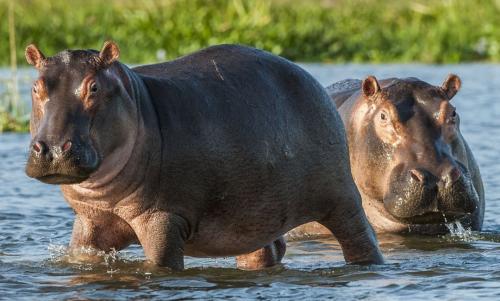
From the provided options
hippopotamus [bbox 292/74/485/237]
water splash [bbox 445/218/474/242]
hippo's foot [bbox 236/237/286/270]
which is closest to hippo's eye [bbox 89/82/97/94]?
hippo's foot [bbox 236/237/286/270]

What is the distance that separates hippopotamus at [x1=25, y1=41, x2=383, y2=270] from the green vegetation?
401 inches

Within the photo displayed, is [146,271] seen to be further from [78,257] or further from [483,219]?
[483,219]

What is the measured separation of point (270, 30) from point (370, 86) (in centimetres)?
1002

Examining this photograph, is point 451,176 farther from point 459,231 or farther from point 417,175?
point 459,231

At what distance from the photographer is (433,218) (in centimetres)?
775

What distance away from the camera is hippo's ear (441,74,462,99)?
315 inches

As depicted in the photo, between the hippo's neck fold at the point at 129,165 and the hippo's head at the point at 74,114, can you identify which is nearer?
the hippo's head at the point at 74,114

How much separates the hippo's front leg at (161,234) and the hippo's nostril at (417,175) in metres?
1.87

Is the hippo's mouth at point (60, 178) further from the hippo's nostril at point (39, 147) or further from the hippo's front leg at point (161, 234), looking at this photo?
the hippo's front leg at point (161, 234)

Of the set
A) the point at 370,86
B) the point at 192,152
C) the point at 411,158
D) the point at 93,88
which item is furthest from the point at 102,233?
the point at 370,86

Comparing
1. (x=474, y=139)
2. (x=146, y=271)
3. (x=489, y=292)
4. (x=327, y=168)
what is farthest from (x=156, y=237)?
(x=474, y=139)

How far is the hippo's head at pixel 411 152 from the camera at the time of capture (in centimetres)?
748

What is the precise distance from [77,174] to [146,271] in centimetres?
82

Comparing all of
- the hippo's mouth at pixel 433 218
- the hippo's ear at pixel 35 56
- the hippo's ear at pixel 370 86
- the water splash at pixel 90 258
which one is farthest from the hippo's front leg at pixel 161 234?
the hippo's ear at pixel 370 86
